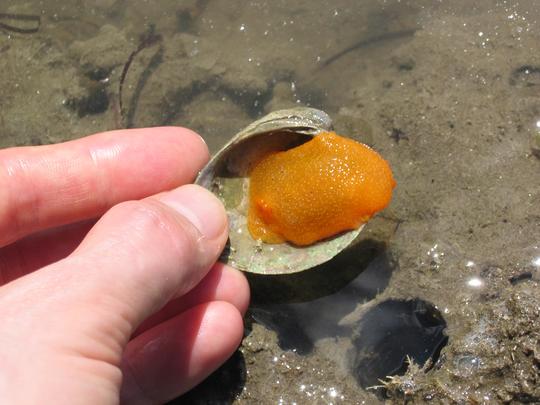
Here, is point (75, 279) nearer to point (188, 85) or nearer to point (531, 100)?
point (188, 85)

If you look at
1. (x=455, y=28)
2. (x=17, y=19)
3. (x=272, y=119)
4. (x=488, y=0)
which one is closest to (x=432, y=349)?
(x=272, y=119)

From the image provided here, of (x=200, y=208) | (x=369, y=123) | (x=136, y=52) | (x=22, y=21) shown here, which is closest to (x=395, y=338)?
(x=200, y=208)

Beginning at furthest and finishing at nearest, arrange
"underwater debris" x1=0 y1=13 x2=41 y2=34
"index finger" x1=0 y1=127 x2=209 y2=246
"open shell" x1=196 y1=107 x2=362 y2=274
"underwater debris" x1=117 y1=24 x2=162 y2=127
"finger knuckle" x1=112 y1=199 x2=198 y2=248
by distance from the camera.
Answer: "underwater debris" x1=0 y1=13 x2=41 y2=34
"underwater debris" x1=117 y1=24 x2=162 y2=127
"open shell" x1=196 y1=107 x2=362 y2=274
"index finger" x1=0 y1=127 x2=209 y2=246
"finger knuckle" x1=112 y1=199 x2=198 y2=248

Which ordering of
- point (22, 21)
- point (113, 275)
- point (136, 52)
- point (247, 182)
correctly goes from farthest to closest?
point (22, 21) → point (136, 52) → point (247, 182) → point (113, 275)

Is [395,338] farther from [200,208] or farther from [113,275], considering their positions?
[113,275]

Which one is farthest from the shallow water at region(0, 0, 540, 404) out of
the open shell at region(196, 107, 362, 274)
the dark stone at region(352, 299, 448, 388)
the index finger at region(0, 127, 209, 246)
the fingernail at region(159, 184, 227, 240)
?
the index finger at region(0, 127, 209, 246)

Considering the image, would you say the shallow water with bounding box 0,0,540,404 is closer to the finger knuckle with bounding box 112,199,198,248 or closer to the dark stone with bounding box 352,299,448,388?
the dark stone with bounding box 352,299,448,388
